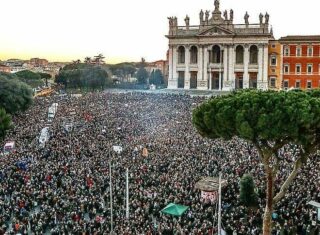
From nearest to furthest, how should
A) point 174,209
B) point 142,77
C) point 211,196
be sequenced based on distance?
point 174,209 < point 211,196 < point 142,77

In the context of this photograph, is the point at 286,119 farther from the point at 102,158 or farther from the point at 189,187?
the point at 102,158

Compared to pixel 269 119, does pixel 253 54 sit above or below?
above

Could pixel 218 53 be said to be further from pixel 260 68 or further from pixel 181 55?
pixel 260 68

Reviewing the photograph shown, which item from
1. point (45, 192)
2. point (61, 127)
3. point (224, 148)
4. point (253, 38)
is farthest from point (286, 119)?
point (253, 38)

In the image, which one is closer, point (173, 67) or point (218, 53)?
point (218, 53)

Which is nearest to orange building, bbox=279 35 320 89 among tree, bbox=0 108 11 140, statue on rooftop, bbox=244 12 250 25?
statue on rooftop, bbox=244 12 250 25

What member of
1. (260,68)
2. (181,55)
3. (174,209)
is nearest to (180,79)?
(181,55)

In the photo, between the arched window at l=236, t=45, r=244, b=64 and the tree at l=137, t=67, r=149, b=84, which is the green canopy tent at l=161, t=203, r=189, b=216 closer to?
the arched window at l=236, t=45, r=244, b=64
